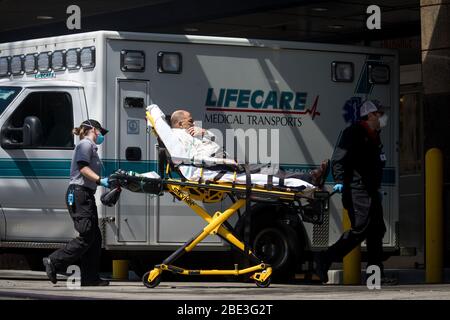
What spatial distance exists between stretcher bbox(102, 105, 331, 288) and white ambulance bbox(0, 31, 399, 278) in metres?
1.41

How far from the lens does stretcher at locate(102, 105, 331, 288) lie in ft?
38.6

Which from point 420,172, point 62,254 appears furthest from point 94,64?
point 420,172

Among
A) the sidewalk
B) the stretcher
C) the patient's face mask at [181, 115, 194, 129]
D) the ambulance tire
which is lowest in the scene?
the sidewalk

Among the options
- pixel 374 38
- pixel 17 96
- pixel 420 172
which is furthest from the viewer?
pixel 374 38

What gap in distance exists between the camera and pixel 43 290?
11891 millimetres

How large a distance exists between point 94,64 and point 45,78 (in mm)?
784

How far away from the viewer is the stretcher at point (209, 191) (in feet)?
38.6

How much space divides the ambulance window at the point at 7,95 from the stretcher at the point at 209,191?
228 centimetres

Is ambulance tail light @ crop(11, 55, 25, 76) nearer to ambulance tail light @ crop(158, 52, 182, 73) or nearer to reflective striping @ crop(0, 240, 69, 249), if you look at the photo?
ambulance tail light @ crop(158, 52, 182, 73)

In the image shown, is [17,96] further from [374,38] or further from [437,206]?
[374,38]

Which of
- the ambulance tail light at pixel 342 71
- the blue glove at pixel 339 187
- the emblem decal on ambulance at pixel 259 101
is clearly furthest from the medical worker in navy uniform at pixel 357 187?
the ambulance tail light at pixel 342 71

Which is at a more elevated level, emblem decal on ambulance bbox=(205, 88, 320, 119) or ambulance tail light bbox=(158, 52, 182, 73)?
ambulance tail light bbox=(158, 52, 182, 73)

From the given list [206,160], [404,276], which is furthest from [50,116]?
[404,276]

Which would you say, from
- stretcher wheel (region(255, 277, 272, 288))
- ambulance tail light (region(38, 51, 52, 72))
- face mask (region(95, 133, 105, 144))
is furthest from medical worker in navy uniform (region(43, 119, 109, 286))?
stretcher wheel (region(255, 277, 272, 288))
